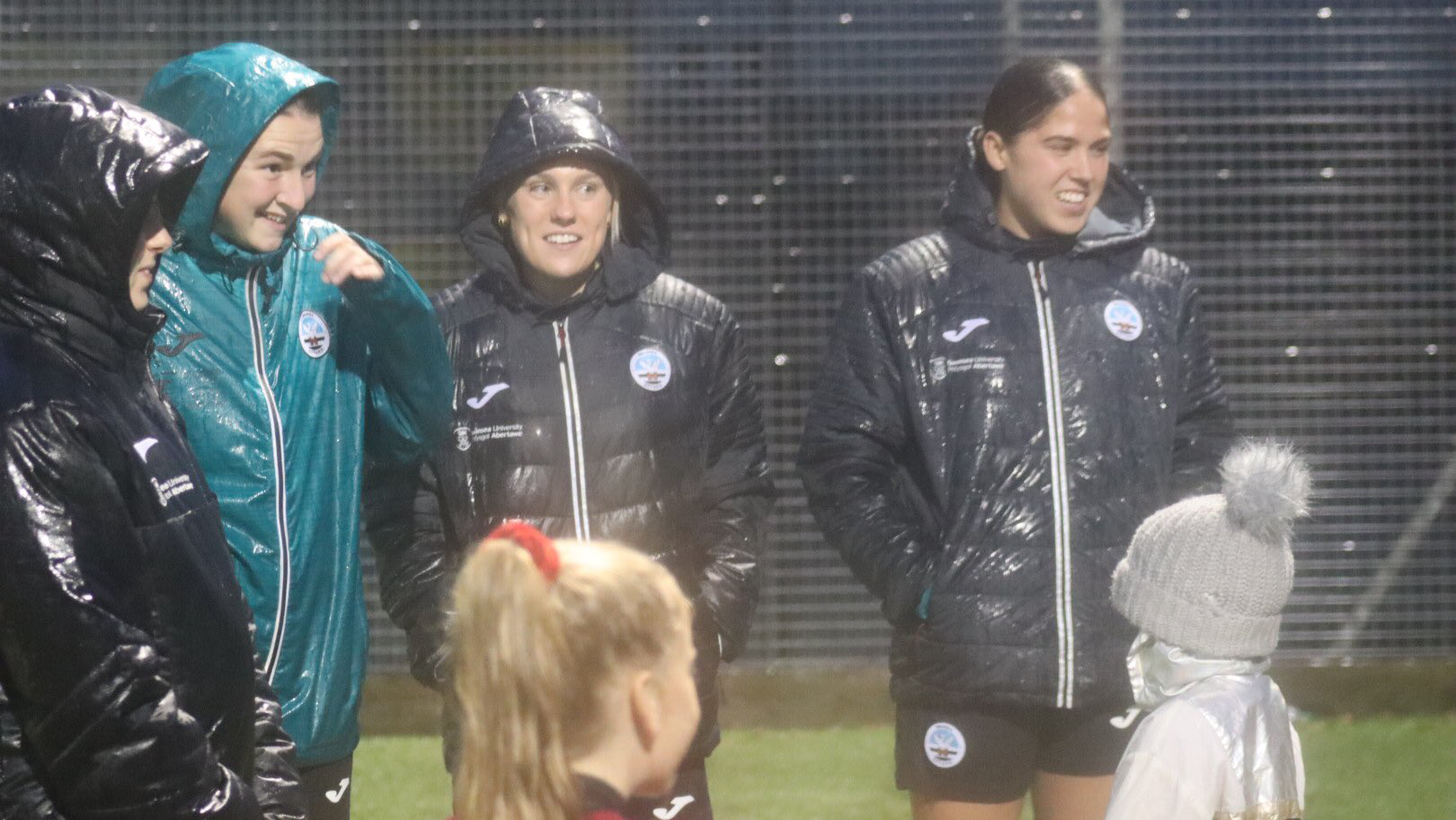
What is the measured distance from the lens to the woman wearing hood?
126 inches

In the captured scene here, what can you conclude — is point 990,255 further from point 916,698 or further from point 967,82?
point 967,82

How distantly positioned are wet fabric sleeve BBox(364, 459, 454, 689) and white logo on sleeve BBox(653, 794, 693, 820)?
420 millimetres

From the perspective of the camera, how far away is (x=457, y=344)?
321 cm

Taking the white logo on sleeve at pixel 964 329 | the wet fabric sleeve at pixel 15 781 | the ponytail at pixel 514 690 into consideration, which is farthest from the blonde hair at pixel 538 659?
the white logo on sleeve at pixel 964 329

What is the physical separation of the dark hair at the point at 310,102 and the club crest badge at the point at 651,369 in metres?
0.67

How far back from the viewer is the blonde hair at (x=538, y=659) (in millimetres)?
1661

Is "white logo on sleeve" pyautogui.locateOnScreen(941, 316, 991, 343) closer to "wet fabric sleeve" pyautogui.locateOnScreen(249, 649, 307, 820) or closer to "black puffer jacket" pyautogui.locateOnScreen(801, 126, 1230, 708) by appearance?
"black puffer jacket" pyautogui.locateOnScreen(801, 126, 1230, 708)

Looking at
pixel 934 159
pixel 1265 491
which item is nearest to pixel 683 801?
pixel 1265 491

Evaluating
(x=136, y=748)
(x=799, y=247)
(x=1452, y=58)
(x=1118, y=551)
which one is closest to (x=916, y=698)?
(x=1118, y=551)

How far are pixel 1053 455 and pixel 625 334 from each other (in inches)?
29.3

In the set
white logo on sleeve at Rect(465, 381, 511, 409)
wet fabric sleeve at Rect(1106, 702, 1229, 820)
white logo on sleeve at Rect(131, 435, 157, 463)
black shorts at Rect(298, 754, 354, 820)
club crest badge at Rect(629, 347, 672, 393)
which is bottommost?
black shorts at Rect(298, 754, 354, 820)

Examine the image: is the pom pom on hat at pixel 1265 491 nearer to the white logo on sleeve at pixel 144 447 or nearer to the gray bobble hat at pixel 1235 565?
the gray bobble hat at pixel 1235 565

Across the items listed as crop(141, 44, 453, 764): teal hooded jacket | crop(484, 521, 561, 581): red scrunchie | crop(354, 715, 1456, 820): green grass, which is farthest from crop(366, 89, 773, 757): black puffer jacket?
crop(354, 715, 1456, 820): green grass

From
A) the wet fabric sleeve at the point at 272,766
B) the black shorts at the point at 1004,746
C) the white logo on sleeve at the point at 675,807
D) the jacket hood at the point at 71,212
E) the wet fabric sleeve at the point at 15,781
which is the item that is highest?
the jacket hood at the point at 71,212
